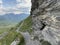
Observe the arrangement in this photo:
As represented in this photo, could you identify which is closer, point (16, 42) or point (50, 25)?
point (50, 25)

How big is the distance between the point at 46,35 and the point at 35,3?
34.6 metres

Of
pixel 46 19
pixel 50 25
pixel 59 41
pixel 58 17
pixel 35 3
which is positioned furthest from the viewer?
→ pixel 35 3

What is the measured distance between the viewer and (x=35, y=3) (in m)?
74.2

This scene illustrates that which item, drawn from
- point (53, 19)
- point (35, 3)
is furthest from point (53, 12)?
point (35, 3)

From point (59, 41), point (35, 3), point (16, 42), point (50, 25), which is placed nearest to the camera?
point (59, 41)

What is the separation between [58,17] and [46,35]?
5.19m

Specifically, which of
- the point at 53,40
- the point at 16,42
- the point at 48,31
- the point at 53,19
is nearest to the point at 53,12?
the point at 53,19

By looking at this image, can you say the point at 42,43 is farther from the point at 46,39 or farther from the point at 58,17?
the point at 58,17

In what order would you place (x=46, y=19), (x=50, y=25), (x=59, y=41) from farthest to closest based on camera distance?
(x=46, y=19) → (x=50, y=25) → (x=59, y=41)

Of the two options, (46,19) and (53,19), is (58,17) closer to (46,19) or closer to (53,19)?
(53,19)

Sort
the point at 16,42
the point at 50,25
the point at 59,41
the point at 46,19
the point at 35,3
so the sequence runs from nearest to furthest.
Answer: the point at 59,41, the point at 50,25, the point at 46,19, the point at 16,42, the point at 35,3

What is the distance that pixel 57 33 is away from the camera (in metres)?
37.5

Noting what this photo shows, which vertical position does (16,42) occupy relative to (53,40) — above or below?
below

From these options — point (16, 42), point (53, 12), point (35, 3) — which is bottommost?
point (16, 42)
